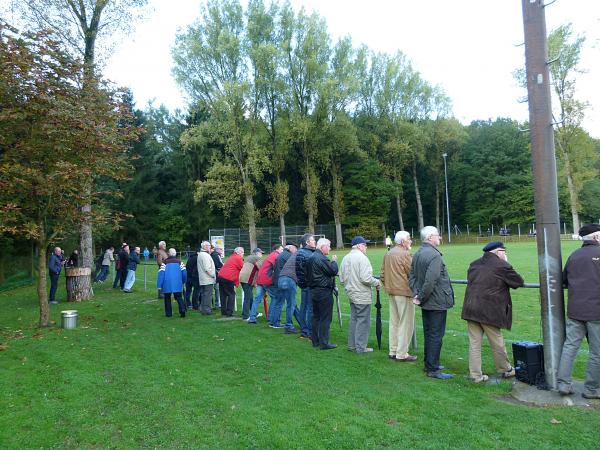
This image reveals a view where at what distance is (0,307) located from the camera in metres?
14.5

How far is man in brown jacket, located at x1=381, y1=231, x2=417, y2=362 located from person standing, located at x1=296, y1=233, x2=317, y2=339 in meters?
1.63

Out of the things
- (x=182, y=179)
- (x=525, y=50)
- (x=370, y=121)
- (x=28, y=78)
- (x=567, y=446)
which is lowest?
(x=567, y=446)

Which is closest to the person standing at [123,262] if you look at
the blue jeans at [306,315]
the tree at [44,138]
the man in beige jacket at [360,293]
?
the tree at [44,138]

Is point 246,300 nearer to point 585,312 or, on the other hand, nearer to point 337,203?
point 585,312

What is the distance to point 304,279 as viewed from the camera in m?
8.34

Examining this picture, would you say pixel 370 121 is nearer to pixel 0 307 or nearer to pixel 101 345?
pixel 0 307

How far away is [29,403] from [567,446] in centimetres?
564

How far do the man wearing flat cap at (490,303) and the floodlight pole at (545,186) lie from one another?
0.39 meters

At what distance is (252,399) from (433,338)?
2471mm

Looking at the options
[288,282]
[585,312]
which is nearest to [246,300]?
[288,282]

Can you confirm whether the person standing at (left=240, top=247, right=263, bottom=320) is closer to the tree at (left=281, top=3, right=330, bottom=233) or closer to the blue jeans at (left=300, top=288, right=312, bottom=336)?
the blue jeans at (left=300, top=288, right=312, bottom=336)

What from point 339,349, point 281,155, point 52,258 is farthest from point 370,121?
point 339,349

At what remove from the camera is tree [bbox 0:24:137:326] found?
960 centimetres

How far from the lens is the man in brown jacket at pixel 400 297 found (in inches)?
279
